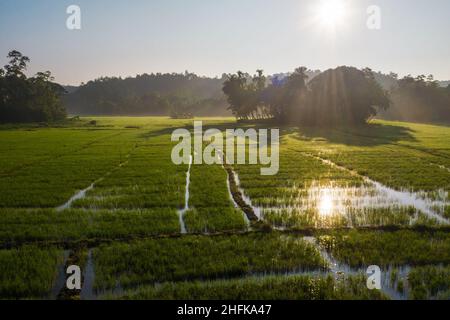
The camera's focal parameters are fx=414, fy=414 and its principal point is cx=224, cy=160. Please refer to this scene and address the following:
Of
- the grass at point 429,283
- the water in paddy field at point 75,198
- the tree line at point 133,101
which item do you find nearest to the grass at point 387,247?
the grass at point 429,283

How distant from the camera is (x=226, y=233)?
33.0 feet

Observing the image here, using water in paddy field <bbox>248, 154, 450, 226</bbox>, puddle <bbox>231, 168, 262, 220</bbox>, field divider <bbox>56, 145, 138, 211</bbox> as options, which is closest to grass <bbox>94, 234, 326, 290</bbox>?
puddle <bbox>231, 168, 262, 220</bbox>

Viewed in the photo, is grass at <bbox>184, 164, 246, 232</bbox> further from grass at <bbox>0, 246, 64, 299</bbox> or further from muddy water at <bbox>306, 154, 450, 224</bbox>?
muddy water at <bbox>306, 154, 450, 224</bbox>

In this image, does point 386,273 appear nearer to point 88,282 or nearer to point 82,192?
point 88,282

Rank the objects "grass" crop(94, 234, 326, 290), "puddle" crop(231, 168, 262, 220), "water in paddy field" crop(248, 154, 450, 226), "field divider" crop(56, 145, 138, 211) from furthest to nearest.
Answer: "field divider" crop(56, 145, 138, 211)
"puddle" crop(231, 168, 262, 220)
"water in paddy field" crop(248, 154, 450, 226)
"grass" crop(94, 234, 326, 290)

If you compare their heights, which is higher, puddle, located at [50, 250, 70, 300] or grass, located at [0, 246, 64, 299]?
grass, located at [0, 246, 64, 299]

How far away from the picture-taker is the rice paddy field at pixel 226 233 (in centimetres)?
711

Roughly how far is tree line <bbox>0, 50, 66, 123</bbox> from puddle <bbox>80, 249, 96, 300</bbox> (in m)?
71.1

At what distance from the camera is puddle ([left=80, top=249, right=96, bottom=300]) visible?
6.86 meters

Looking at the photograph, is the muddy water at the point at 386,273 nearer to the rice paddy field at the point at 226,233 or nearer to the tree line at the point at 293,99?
the rice paddy field at the point at 226,233

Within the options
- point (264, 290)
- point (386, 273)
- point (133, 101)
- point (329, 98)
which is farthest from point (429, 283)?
point (133, 101)

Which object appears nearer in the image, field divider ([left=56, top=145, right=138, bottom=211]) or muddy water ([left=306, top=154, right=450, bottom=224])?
muddy water ([left=306, top=154, right=450, bottom=224])
